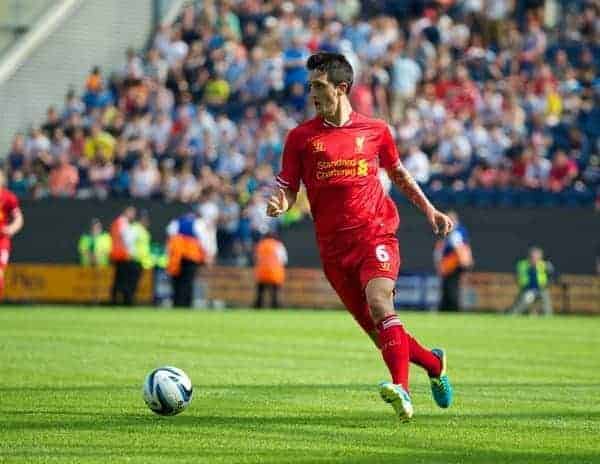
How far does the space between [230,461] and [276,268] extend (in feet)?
77.8

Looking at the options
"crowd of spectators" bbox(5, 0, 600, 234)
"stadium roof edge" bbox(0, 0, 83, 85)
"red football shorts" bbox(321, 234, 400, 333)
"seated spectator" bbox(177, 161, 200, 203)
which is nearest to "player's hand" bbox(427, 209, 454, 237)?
"red football shorts" bbox(321, 234, 400, 333)

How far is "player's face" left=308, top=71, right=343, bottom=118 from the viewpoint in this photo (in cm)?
1102

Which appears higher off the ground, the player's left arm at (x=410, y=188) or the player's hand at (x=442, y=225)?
the player's left arm at (x=410, y=188)

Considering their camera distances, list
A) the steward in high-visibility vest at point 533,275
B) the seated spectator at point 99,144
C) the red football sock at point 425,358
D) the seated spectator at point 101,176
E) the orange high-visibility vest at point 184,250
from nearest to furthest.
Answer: the red football sock at point 425,358 < the orange high-visibility vest at point 184,250 < the steward in high-visibility vest at point 533,275 < the seated spectator at point 101,176 < the seated spectator at point 99,144

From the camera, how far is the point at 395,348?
10.8 meters

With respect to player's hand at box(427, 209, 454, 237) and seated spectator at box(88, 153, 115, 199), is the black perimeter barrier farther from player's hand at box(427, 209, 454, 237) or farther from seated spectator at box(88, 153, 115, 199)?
player's hand at box(427, 209, 454, 237)

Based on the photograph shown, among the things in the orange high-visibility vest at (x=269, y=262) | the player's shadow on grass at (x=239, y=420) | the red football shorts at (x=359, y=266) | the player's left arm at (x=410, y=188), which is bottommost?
the player's shadow on grass at (x=239, y=420)

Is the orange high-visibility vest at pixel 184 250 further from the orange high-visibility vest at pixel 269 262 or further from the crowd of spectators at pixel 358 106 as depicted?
the crowd of spectators at pixel 358 106

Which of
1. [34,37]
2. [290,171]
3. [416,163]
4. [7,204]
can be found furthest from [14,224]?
[34,37]

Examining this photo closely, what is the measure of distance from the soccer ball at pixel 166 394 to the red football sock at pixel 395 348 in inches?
56.2

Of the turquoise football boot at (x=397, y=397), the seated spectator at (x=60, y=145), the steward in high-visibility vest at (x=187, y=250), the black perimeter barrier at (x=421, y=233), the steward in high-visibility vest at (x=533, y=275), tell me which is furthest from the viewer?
the seated spectator at (x=60, y=145)

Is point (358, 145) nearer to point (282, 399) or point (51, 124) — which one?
point (282, 399)

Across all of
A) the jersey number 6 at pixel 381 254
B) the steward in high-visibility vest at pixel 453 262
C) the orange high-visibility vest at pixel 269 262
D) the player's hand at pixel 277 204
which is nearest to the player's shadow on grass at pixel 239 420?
the jersey number 6 at pixel 381 254

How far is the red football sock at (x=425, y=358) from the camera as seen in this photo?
1117 centimetres
